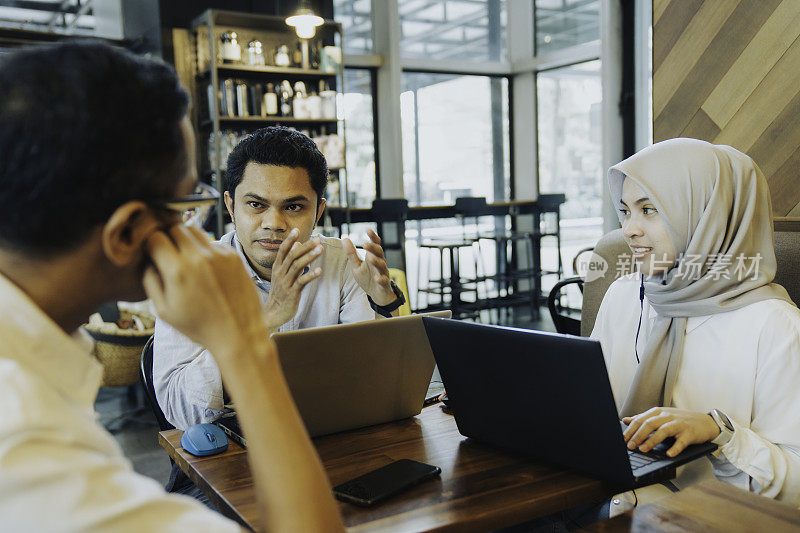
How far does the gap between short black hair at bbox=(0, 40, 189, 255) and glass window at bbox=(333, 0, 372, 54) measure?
6.58 meters

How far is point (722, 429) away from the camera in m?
1.26

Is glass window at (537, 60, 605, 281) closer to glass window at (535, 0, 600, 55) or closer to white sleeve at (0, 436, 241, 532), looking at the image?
glass window at (535, 0, 600, 55)

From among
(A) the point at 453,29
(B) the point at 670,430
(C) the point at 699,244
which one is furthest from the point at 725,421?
(A) the point at 453,29

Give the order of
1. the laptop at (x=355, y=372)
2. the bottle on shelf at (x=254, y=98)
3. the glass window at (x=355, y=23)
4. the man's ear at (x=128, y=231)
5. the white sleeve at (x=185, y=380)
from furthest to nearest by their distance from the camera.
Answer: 1. the glass window at (x=355, y=23)
2. the bottle on shelf at (x=254, y=98)
3. the white sleeve at (x=185, y=380)
4. the laptop at (x=355, y=372)
5. the man's ear at (x=128, y=231)

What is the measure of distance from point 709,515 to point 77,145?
34.1 inches

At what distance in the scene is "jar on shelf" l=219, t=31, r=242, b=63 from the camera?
5355 mm

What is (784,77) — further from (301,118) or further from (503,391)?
(301,118)

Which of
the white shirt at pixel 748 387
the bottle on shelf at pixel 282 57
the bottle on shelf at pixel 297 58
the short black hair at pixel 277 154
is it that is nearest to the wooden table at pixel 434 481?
the white shirt at pixel 748 387

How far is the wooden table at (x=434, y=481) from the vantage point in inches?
37.9

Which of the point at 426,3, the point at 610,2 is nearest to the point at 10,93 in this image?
the point at 610,2

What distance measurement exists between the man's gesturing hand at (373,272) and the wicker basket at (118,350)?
220 centimetres

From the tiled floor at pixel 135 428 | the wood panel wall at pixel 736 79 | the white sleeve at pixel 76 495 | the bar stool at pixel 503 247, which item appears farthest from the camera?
the bar stool at pixel 503 247

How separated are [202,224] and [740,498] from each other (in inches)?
190

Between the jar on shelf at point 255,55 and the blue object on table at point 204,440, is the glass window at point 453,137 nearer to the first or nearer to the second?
the jar on shelf at point 255,55
